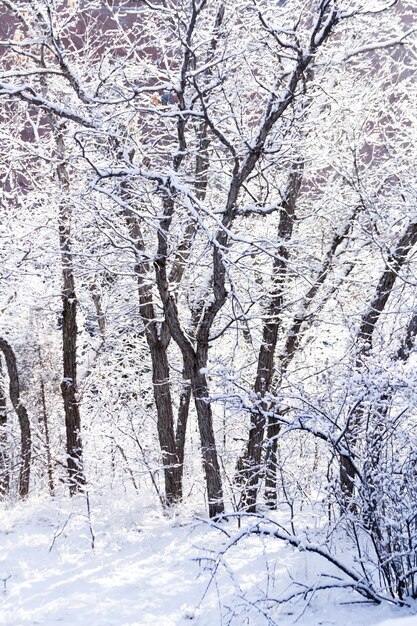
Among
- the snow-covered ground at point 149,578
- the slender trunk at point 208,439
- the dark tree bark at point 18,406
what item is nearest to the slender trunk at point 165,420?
the snow-covered ground at point 149,578

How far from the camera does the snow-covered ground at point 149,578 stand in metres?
4.89

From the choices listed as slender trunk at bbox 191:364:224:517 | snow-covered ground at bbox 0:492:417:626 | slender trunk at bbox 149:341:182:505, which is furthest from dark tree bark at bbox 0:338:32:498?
slender trunk at bbox 191:364:224:517

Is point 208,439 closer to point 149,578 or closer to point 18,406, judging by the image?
point 149,578

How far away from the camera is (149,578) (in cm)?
630

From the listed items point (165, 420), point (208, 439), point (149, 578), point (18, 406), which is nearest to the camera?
point (149, 578)

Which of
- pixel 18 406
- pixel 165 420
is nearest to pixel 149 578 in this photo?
pixel 165 420

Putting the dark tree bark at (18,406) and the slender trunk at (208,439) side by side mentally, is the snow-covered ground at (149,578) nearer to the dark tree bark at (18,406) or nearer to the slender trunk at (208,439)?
the slender trunk at (208,439)

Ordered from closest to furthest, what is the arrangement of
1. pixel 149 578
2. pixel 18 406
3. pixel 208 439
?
pixel 149 578 → pixel 208 439 → pixel 18 406

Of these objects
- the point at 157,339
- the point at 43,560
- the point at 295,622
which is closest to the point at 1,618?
the point at 43,560

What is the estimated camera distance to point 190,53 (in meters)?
7.00

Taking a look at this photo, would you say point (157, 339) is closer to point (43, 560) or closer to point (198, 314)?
point (198, 314)

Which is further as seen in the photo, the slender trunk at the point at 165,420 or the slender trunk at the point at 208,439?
the slender trunk at the point at 165,420

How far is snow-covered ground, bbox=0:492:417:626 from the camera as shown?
16.1 ft

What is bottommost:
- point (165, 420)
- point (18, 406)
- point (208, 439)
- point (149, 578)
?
point (149, 578)
